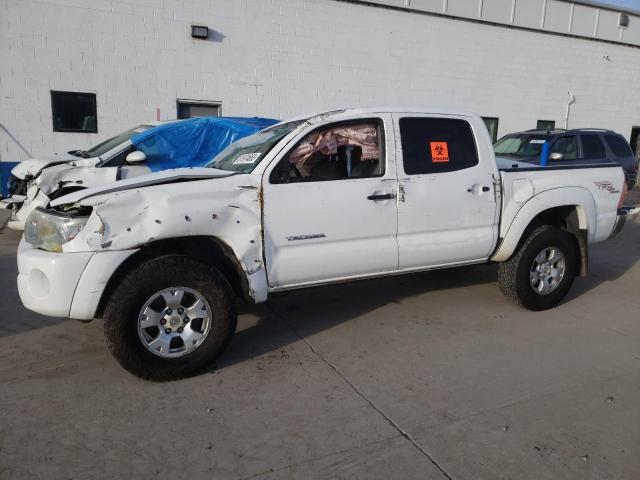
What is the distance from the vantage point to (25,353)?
392 centimetres

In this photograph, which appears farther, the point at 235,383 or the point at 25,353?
the point at 25,353

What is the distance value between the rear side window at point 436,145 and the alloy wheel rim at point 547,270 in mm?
1231

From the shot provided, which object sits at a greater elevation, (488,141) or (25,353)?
(488,141)

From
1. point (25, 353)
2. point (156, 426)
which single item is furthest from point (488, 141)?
point (25, 353)

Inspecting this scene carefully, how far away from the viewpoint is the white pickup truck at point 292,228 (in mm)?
3293

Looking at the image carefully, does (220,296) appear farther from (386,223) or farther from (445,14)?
(445,14)

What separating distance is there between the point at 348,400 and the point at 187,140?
17.9 ft

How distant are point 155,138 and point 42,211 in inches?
165

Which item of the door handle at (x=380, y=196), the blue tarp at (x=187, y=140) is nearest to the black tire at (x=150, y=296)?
the door handle at (x=380, y=196)

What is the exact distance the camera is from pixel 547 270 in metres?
4.94

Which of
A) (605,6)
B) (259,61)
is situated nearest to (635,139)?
(605,6)

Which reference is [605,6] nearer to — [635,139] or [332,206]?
[635,139]

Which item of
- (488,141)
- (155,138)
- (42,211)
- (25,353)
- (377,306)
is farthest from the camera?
(155,138)

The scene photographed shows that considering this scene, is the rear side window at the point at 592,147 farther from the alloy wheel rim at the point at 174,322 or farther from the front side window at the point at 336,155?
the alloy wheel rim at the point at 174,322
